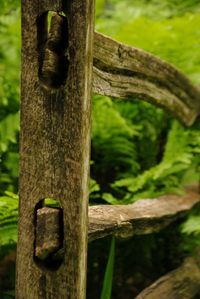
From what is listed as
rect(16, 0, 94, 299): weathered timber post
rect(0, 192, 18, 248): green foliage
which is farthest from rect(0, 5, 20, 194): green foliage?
rect(16, 0, 94, 299): weathered timber post

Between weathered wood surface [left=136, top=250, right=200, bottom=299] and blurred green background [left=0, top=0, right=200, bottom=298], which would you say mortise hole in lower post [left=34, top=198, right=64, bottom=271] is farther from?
blurred green background [left=0, top=0, right=200, bottom=298]

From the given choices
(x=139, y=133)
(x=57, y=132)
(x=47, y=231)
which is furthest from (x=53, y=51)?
(x=139, y=133)

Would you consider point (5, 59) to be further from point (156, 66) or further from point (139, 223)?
point (139, 223)

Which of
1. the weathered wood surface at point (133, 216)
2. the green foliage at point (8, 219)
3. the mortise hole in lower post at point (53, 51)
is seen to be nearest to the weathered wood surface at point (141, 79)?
the mortise hole in lower post at point (53, 51)

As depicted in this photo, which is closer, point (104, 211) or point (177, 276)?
point (104, 211)

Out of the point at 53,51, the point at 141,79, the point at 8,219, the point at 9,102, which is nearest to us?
the point at 53,51

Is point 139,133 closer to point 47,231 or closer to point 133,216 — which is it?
point 133,216

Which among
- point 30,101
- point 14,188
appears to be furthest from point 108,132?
point 30,101
